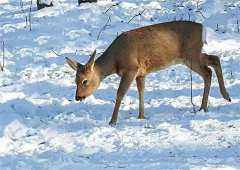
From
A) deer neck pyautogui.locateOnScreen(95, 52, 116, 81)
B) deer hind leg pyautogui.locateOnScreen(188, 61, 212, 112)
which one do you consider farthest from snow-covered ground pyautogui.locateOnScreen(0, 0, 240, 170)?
deer neck pyautogui.locateOnScreen(95, 52, 116, 81)

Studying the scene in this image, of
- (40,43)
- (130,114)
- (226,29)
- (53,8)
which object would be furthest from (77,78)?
(53,8)

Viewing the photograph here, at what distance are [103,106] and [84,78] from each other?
705mm

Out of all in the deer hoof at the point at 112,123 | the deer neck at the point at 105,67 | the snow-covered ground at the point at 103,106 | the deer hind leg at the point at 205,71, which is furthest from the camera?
the deer hind leg at the point at 205,71

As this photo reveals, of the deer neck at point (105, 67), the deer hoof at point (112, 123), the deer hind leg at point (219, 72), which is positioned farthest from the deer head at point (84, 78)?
the deer hind leg at point (219, 72)

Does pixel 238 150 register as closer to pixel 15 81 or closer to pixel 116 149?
pixel 116 149

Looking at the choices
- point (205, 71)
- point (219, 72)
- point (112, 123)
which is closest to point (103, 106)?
point (112, 123)

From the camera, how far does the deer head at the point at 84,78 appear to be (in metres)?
9.30

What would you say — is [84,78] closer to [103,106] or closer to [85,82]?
[85,82]

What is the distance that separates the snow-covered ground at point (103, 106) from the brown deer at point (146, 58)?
0.39 metres

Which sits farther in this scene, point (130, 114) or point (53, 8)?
point (53, 8)

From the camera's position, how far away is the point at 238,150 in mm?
7383

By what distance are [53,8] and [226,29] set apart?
451cm

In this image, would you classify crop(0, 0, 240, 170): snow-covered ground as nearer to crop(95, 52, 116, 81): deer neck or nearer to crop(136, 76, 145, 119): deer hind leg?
crop(136, 76, 145, 119): deer hind leg

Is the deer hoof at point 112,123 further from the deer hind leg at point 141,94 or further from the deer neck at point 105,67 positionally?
the deer neck at point 105,67
